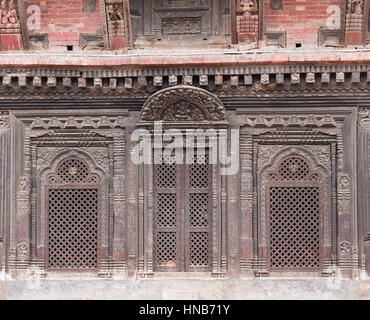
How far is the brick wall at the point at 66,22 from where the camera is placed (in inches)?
412

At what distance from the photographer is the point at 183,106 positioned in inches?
398

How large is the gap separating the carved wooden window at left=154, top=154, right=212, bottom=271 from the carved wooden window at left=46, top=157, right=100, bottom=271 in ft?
3.11

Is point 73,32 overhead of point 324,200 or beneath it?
overhead

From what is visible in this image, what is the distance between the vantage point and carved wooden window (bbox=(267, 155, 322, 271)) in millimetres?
10070

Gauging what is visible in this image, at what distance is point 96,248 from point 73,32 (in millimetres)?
3232

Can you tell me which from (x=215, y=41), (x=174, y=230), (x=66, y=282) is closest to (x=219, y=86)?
(x=215, y=41)

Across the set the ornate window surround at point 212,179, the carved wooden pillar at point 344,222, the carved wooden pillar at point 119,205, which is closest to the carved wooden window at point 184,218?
the ornate window surround at point 212,179

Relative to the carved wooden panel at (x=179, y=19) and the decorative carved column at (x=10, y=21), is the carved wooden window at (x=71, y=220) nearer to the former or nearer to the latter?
the decorative carved column at (x=10, y=21)

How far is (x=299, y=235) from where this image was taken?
396 inches

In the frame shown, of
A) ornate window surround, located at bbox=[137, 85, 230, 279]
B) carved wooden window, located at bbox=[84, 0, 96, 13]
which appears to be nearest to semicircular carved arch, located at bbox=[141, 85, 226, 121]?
ornate window surround, located at bbox=[137, 85, 230, 279]

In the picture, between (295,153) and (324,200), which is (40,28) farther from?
(324,200)

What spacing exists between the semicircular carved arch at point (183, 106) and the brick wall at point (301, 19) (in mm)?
1440

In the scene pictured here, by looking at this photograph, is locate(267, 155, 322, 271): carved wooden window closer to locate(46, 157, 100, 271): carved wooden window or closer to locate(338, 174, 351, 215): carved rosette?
locate(338, 174, 351, 215): carved rosette

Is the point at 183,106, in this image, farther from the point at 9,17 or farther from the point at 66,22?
the point at 9,17
